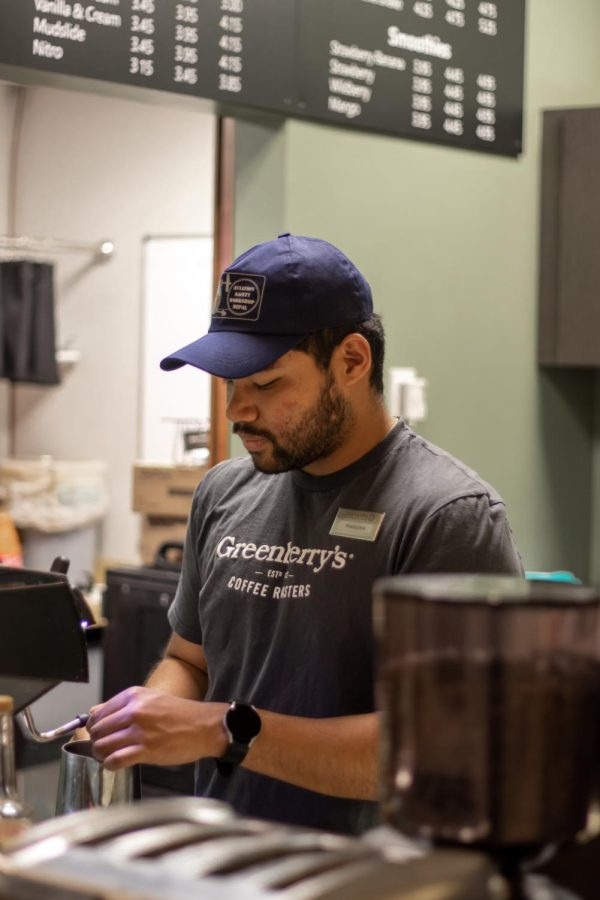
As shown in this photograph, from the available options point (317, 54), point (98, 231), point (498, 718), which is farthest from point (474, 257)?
point (98, 231)

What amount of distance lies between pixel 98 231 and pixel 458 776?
5.96 metres

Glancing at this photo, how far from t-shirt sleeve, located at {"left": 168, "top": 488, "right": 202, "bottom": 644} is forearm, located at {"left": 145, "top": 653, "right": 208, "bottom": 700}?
0.05 metres

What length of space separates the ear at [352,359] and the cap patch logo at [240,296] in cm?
14

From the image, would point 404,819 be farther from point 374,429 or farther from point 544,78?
point 544,78

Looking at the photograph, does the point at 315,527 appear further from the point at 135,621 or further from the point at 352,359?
the point at 135,621

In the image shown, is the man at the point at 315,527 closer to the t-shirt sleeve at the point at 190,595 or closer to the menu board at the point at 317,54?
the t-shirt sleeve at the point at 190,595

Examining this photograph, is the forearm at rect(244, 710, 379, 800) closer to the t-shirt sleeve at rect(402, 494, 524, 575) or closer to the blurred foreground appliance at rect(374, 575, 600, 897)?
the t-shirt sleeve at rect(402, 494, 524, 575)

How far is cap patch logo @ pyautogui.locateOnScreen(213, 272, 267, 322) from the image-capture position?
5.86 feet

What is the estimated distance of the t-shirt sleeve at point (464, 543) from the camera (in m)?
1.67

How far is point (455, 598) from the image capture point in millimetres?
878

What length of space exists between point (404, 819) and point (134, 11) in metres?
2.05

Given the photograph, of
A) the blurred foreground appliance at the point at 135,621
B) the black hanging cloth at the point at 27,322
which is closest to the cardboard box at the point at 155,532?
the black hanging cloth at the point at 27,322

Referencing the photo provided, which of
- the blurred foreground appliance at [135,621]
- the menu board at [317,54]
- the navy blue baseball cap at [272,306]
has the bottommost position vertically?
the blurred foreground appliance at [135,621]

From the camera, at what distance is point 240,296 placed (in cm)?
181
